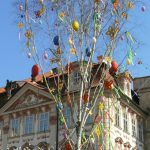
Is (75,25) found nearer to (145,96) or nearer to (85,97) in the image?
(85,97)

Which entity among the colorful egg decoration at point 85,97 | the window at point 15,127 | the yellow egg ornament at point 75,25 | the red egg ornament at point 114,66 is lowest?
the colorful egg decoration at point 85,97

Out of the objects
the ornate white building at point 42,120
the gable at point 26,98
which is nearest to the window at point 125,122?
the ornate white building at point 42,120

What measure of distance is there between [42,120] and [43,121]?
14 cm

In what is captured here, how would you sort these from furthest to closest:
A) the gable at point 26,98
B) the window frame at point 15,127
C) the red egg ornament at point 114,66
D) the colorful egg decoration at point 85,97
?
the window frame at point 15,127 < the gable at point 26,98 < the red egg ornament at point 114,66 < the colorful egg decoration at point 85,97

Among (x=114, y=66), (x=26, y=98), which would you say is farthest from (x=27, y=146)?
(x=114, y=66)

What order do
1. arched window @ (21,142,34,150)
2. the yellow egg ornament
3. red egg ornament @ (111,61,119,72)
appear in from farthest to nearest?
arched window @ (21,142,34,150) < red egg ornament @ (111,61,119,72) < the yellow egg ornament

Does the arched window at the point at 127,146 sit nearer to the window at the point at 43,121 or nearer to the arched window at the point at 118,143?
the arched window at the point at 118,143

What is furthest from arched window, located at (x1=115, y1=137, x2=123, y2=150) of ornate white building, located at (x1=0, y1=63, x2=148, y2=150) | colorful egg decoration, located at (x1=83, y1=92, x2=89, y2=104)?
colorful egg decoration, located at (x1=83, y1=92, x2=89, y2=104)

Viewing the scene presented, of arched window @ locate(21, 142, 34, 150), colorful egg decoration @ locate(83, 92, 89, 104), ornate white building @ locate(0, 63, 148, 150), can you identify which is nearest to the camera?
colorful egg decoration @ locate(83, 92, 89, 104)

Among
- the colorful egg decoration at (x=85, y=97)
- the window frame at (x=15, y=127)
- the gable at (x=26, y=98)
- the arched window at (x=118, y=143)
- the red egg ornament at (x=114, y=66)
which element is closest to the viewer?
the colorful egg decoration at (x=85, y=97)

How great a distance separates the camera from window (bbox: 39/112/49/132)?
32.6 meters

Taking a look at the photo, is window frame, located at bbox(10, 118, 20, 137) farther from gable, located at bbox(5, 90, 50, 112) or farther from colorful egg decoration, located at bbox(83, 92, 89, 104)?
colorful egg decoration, located at bbox(83, 92, 89, 104)

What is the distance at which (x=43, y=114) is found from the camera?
33.0 m

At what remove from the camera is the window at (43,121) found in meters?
32.6
